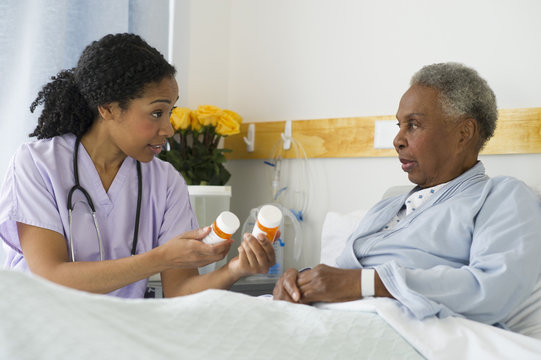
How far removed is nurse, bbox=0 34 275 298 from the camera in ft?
4.71

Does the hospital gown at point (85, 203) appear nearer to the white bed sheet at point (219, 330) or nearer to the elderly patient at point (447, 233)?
the elderly patient at point (447, 233)

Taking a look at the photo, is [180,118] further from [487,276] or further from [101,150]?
[487,276]

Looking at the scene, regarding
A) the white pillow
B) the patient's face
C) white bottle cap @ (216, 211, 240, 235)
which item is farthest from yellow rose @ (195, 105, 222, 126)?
white bottle cap @ (216, 211, 240, 235)

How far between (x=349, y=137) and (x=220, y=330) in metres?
1.47

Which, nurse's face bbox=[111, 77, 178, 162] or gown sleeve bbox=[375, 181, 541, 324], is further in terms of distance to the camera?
nurse's face bbox=[111, 77, 178, 162]

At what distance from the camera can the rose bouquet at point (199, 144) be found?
2.40 m

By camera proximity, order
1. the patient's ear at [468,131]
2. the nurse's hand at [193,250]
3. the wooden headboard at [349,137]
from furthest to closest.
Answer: the wooden headboard at [349,137] < the patient's ear at [468,131] < the nurse's hand at [193,250]

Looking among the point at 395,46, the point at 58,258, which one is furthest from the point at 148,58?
the point at 395,46

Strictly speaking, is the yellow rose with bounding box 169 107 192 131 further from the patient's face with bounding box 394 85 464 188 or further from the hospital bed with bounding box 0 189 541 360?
the hospital bed with bounding box 0 189 541 360

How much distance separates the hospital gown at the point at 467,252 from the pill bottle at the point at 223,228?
36 centimetres

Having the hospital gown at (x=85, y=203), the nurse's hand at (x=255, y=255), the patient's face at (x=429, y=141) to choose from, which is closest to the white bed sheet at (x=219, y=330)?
the nurse's hand at (x=255, y=255)

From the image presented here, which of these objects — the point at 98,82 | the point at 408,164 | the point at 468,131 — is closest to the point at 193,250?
the point at 98,82

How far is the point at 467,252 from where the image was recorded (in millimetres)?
1427

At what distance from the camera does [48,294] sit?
854 mm
